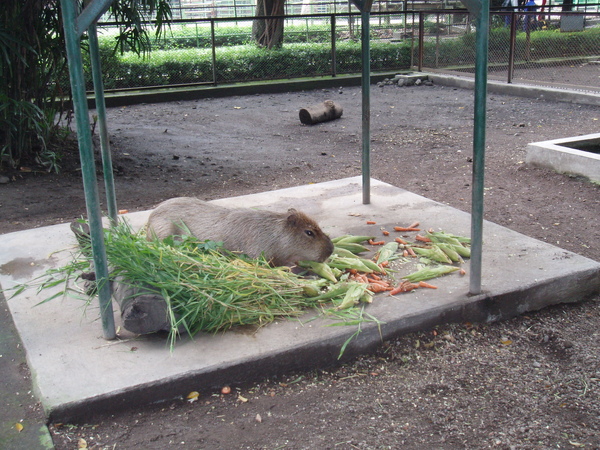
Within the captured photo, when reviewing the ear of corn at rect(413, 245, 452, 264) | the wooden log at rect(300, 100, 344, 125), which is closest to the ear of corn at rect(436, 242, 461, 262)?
the ear of corn at rect(413, 245, 452, 264)

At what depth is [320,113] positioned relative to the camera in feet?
34.0

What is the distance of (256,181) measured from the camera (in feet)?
22.9

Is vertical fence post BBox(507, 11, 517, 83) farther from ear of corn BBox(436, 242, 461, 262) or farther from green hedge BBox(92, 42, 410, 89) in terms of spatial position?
ear of corn BBox(436, 242, 461, 262)

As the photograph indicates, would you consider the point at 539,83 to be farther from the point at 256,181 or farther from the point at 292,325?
the point at 292,325

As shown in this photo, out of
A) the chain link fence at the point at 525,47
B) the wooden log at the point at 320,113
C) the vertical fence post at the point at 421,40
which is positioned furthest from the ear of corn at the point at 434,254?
the vertical fence post at the point at 421,40

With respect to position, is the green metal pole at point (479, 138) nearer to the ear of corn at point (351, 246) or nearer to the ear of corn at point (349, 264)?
the ear of corn at point (349, 264)

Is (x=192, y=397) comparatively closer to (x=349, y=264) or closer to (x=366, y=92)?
(x=349, y=264)

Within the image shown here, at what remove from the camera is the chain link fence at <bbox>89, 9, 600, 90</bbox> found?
44.1 ft

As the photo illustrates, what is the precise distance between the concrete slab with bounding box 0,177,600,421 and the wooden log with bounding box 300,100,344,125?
19.3ft

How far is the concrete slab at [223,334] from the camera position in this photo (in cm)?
279

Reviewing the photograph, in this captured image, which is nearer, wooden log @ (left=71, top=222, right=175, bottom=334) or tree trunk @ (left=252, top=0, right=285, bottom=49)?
wooden log @ (left=71, top=222, right=175, bottom=334)

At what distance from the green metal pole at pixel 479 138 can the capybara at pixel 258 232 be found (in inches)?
33.3

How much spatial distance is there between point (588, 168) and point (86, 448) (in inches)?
214

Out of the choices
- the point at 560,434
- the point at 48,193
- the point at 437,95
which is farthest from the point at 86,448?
the point at 437,95
